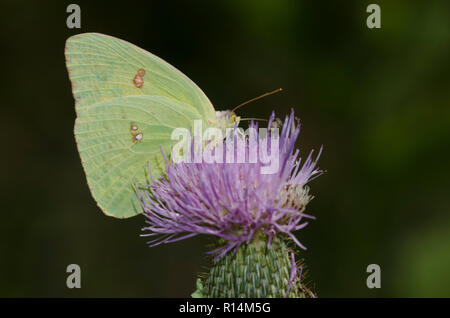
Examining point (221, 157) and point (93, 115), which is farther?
point (93, 115)

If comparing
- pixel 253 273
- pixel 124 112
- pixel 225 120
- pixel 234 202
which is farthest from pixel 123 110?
pixel 253 273

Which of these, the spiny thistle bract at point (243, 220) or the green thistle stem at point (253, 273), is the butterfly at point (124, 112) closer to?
the spiny thistle bract at point (243, 220)

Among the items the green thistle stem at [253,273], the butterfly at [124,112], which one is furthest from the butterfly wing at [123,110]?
the green thistle stem at [253,273]

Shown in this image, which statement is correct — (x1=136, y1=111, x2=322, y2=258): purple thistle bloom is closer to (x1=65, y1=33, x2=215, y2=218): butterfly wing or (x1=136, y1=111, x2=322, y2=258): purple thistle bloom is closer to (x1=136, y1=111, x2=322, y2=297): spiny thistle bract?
(x1=136, y1=111, x2=322, y2=297): spiny thistle bract
